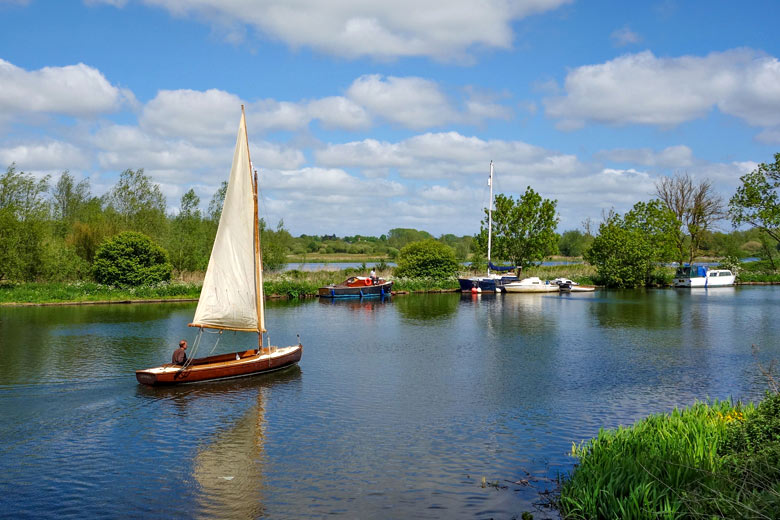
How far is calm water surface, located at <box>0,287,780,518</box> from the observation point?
1387cm

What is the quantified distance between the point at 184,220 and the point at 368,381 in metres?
53.2

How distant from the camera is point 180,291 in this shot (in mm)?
58531

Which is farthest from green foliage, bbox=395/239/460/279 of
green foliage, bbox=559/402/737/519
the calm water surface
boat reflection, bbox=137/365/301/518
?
green foliage, bbox=559/402/737/519

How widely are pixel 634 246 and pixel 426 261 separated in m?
27.6

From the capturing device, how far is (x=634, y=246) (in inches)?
3108

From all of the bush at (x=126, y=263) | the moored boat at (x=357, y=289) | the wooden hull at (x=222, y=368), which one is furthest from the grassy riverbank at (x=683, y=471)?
the bush at (x=126, y=263)

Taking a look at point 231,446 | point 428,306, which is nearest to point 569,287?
point 428,306

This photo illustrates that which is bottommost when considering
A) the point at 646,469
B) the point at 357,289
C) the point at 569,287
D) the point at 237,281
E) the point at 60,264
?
the point at 646,469

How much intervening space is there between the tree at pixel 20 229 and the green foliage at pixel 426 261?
38.8 metres

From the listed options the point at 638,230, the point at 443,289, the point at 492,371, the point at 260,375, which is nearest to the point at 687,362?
the point at 492,371

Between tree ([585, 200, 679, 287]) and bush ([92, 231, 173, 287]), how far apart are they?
5497 centimetres

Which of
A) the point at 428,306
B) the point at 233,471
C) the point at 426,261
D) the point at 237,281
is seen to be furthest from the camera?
the point at 426,261

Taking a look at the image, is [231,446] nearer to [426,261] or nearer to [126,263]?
[126,263]

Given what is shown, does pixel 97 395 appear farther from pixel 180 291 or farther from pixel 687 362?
pixel 180 291
